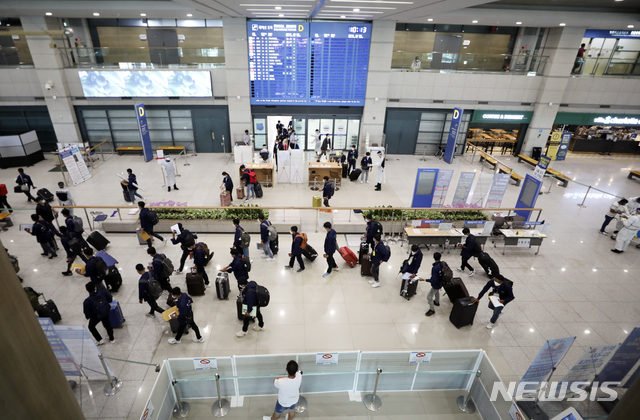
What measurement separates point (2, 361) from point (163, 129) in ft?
64.8

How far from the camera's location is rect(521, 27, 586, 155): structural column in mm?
18109

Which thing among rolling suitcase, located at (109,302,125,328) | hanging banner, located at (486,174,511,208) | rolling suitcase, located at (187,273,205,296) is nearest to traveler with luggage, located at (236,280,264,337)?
rolling suitcase, located at (187,273,205,296)

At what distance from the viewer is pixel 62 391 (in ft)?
7.32

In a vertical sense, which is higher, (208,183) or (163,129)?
(163,129)

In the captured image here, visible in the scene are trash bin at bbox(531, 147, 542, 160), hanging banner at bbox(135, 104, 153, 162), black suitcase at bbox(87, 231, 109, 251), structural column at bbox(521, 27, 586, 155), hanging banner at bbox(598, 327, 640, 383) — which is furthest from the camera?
trash bin at bbox(531, 147, 542, 160)

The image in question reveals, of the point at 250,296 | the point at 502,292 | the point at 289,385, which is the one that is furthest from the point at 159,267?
the point at 502,292

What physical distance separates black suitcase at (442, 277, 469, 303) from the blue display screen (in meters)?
12.9

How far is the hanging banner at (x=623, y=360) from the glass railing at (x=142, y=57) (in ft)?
61.7

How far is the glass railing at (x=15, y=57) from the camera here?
17172 millimetres

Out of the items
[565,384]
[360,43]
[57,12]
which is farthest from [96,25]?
[565,384]

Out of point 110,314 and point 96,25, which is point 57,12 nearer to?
point 96,25

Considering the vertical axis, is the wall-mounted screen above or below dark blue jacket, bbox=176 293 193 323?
above

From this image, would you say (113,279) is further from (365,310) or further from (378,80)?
(378,80)

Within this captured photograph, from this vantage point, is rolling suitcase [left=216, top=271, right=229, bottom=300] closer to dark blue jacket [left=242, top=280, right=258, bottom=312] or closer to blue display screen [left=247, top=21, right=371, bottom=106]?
dark blue jacket [left=242, top=280, right=258, bottom=312]
